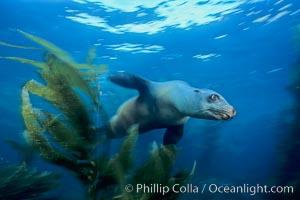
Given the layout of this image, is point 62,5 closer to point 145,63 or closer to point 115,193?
point 145,63

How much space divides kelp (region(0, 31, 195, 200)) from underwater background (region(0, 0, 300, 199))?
186 centimetres

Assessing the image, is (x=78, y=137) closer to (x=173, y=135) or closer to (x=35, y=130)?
(x=35, y=130)

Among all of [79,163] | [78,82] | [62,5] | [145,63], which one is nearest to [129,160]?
[79,163]

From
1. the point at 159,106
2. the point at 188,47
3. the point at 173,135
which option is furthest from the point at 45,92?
the point at 188,47

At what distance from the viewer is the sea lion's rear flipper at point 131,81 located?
5.20 metres

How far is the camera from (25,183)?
176 inches

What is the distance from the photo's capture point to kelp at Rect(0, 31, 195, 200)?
258 centimetres

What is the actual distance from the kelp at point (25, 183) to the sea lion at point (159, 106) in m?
1.29

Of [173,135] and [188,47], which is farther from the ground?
[188,47]

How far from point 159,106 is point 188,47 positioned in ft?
44.9

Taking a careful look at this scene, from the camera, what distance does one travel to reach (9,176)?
4410mm

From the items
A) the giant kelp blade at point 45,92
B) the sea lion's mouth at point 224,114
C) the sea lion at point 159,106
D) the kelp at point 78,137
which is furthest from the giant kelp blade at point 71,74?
the sea lion at point 159,106

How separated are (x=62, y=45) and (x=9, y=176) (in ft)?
41.8

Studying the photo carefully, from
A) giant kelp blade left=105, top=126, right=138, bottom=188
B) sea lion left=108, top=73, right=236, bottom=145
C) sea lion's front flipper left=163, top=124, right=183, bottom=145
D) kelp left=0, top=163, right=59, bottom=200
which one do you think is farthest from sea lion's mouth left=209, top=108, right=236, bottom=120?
kelp left=0, top=163, right=59, bottom=200
